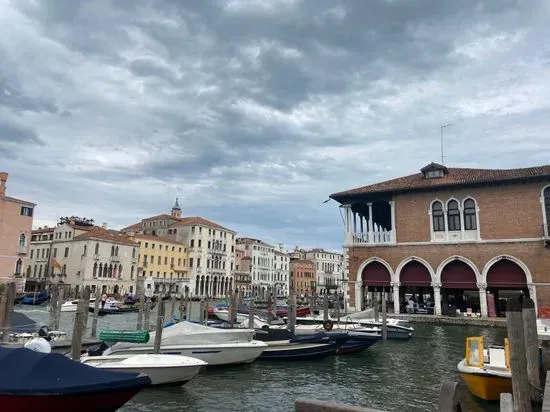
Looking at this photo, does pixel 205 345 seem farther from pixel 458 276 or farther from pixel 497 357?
pixel 458 276

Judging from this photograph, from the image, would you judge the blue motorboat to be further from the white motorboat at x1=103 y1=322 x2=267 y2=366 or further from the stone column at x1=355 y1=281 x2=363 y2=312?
the white motorboat at x1=103 y1=322 x2=267 y2=366

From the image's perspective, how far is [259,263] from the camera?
77750 mm

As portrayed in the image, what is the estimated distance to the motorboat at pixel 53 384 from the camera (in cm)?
508

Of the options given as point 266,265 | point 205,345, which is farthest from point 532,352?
point 266,265

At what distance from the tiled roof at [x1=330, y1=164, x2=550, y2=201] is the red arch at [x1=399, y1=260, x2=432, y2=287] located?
4.20 metres

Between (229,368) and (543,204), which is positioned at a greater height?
(543,204)

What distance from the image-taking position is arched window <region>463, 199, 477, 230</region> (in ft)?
75.4

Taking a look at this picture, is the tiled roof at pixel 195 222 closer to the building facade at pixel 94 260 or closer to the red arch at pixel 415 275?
the building facade at pixel 94 260

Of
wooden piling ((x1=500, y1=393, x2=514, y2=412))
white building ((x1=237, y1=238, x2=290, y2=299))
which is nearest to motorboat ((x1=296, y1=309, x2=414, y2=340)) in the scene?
wooden piling ((x1=500, y1=393, x2=514, y2=412))

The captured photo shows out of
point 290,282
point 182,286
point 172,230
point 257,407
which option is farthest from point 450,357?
point 290,282

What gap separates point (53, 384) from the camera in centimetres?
517

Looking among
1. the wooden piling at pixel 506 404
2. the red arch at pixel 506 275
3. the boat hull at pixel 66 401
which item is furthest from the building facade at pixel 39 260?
the wooden piling at pixel 506 404

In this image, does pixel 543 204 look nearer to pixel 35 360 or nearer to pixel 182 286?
pixel 35 360

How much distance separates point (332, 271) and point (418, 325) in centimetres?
6928
